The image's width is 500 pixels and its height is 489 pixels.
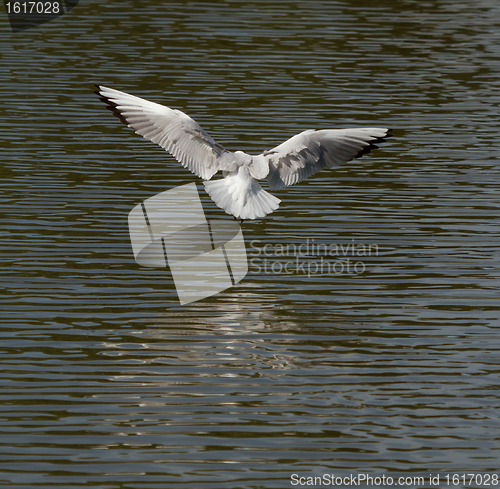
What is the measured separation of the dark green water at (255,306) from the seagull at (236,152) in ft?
2.67

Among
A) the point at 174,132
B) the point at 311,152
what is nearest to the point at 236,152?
the point at 174,132

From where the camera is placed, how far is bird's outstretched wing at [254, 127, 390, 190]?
985 cm

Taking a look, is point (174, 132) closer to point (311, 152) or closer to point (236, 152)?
point (236, 152)

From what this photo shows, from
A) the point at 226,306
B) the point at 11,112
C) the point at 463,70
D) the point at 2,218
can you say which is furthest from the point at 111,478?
the point at 463,70

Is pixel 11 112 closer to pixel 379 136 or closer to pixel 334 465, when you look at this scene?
pixel 379 136

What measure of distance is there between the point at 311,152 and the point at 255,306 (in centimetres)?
208

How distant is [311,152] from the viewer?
992 cm

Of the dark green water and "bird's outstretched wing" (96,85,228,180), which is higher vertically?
"bird's outstretched wing" (96,85,228,180)

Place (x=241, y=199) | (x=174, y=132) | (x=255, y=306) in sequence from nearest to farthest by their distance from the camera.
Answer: (x=255, y=306) → (x=241, y=199) → (x=174, y=132)

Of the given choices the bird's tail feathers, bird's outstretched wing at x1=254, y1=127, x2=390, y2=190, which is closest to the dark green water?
the bird's tail feathers

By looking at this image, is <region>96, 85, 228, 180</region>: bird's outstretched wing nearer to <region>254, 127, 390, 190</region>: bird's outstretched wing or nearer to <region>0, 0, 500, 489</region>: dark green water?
<region>254, 127, 390, 190</region>: bird's outstretched wing

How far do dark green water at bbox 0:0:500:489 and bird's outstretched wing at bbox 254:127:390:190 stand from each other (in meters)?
0.75

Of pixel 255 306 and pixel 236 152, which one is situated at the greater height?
pixel 236 152

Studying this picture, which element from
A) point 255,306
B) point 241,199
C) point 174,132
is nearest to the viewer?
point 255,306
